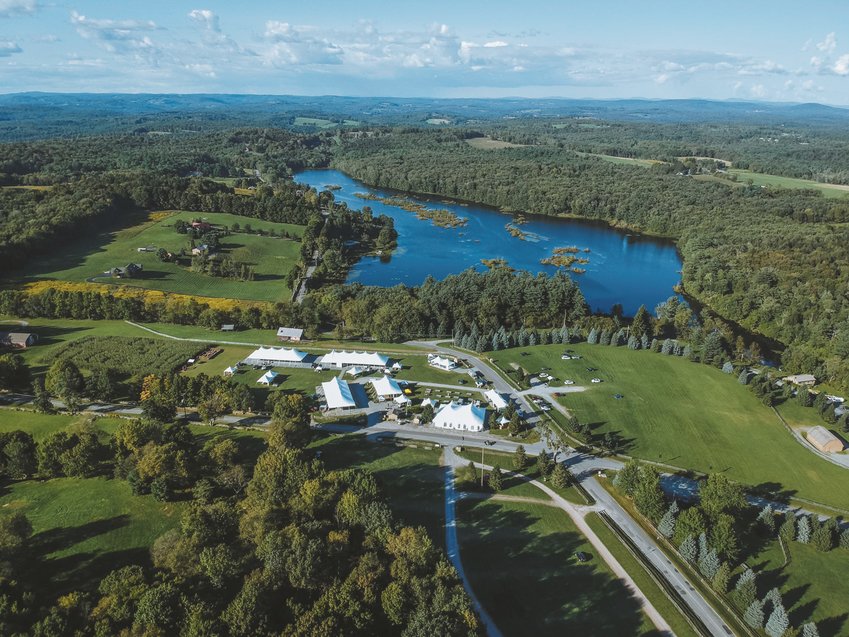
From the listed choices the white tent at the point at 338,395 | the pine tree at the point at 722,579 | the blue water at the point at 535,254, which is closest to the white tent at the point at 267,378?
the white tent at the point at 338,395

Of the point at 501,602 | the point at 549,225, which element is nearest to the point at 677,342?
the point at 501,602

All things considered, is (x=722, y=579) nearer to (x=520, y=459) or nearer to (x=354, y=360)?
(x=520, y=459)

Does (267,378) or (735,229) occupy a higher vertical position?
(735,229)

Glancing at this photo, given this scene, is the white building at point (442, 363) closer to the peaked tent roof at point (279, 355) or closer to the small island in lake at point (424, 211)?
the peaked tent roof at point (279, 355)

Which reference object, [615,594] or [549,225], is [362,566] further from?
[549,225]

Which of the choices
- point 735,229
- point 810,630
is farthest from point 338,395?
point 735,229

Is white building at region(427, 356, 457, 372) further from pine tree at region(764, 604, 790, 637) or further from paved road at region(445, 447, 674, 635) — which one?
pine tree at region(764, 604, 790, 637)
